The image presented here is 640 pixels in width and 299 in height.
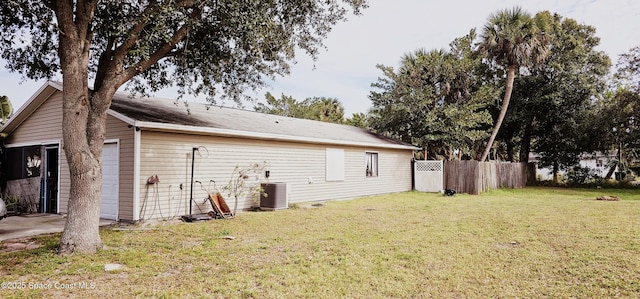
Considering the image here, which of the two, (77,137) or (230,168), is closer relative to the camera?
(77,137)

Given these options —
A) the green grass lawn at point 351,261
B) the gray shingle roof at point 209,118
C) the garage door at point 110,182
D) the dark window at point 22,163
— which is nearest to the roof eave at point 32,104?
the dark window at point 22,163

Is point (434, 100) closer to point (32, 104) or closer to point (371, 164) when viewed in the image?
point (371, 164)

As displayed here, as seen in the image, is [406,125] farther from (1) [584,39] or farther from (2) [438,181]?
(1) [584,39]

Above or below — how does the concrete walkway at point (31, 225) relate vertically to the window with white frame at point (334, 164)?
below

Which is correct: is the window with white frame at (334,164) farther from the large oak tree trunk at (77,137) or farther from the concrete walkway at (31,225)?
the large oak tree trunk at (77,137)

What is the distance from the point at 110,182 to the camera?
29.6 feet

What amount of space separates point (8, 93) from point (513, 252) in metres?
17.0

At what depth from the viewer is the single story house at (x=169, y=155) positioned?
864cm

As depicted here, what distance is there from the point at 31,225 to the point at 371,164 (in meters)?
11.3

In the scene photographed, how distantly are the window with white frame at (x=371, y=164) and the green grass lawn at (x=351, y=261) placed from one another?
703cm

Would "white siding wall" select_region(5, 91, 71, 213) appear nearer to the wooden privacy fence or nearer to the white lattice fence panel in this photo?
the white lattice fence panel

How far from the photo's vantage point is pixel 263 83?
9.70 m

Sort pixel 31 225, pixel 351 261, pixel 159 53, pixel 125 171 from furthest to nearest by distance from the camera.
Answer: pixel 125 171, pixel 31 225, pixel 159 53, pixel 351 261

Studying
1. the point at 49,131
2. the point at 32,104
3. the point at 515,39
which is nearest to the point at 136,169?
the point at 49,131
